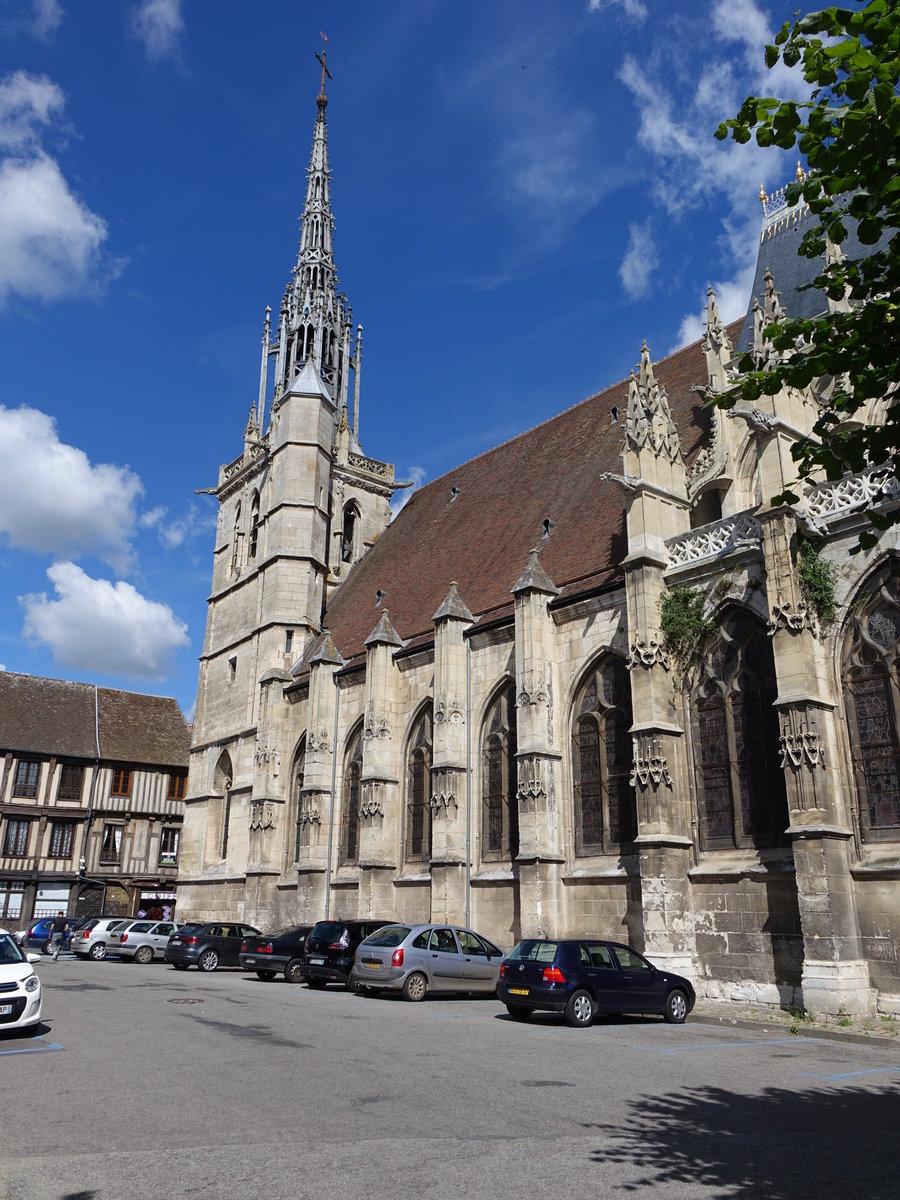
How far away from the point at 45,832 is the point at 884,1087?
34.4 meters

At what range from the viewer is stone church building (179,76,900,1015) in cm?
1348

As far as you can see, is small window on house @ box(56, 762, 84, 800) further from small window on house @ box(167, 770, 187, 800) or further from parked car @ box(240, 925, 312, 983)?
parked car @ box(240, 925, 312, 983)

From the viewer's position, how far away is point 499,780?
792 inches

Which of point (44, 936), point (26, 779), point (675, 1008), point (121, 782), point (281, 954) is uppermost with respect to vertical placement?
point (121, 782)

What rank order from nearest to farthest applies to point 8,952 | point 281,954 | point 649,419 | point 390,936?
1. point 8,952
2. point 390,936
3. point 649,419
4. point 281,954

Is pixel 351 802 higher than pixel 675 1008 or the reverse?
higher

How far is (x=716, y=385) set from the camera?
1934 centimetres

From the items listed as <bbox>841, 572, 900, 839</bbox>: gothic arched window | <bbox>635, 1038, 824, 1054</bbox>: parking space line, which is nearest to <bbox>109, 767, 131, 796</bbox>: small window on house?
<bbox>841, 572, 900, 839</bbox>: gothic arched window

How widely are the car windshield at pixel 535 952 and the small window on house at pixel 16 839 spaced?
94.2ft

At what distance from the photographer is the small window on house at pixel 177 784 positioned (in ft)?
131

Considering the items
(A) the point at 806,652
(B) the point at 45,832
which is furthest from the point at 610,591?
(B) the point at 45,832

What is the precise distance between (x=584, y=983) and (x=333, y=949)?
6348 mm

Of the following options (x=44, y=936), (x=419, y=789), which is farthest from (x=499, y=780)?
(x=44, y=936)

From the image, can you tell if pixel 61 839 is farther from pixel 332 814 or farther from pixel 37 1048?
pixel 37 1048
